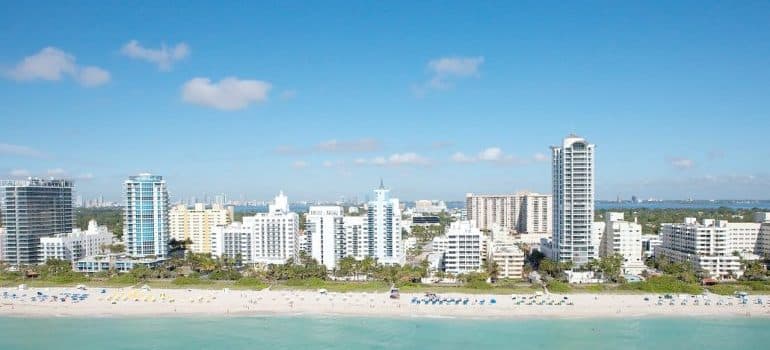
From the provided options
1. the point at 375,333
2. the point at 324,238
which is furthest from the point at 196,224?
the point at 375,333

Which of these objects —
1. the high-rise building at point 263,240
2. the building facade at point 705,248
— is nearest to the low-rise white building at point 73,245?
the high-rise building at point 263,240

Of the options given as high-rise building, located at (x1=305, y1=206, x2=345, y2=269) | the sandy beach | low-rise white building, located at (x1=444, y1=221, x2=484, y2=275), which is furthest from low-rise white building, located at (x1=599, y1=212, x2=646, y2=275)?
high-rise building, located at (x1=305, y1=206, x2=345, y2=269)

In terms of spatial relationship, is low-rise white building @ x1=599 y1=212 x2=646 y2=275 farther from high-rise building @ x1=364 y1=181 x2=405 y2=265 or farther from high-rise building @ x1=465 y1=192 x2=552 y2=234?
high-rise building @ x1=465 y1=192 x2=552 y2=234

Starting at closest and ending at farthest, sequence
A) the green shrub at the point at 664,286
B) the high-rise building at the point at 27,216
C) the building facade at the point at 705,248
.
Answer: the green shrub at the point at 664,286, the building facade at the point at 705,248, the high-rise building at the point at 27,216

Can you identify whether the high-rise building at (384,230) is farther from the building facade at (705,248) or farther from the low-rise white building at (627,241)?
the building facade at (705,248)

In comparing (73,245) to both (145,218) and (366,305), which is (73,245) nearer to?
(145,218)

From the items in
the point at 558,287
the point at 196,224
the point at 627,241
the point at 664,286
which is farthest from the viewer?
the point at 196,224

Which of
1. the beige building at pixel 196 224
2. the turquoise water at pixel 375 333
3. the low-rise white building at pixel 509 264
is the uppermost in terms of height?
the beige building at pixel 196 224
